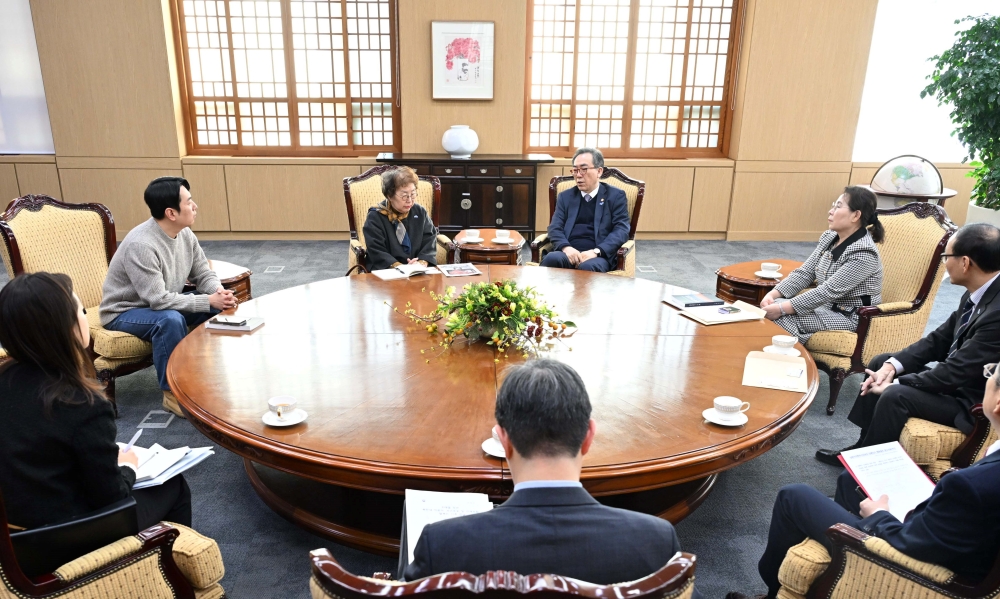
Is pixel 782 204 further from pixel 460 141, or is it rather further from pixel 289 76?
pixel 289 76

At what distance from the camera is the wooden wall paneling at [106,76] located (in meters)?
6.62

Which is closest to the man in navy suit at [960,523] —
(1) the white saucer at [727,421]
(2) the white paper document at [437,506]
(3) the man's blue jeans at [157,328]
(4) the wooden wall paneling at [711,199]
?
(1) the white saucer at [727,421]

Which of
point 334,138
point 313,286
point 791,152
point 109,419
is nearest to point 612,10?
point 791,152

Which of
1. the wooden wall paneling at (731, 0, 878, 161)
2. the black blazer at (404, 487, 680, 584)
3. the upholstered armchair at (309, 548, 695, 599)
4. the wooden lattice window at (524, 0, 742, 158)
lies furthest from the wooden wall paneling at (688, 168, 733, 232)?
the upholstered armchair at (309, 548, 695, 599)

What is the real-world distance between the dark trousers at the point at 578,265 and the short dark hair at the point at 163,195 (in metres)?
2.39

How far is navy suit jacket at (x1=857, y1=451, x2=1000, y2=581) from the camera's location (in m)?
1.52

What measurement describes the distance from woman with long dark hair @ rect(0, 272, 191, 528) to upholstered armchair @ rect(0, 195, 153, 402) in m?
1.72

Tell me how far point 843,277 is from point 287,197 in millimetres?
5480

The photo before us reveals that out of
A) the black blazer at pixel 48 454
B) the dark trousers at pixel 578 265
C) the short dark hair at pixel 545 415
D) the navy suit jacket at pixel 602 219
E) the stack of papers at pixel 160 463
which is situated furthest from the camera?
the navy suit jacket at pixel 602 219

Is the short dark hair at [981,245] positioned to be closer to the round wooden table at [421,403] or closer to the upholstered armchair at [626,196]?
the round wooden table at [421,403]

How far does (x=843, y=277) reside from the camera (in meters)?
3.58

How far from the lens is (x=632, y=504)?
8.55 feet

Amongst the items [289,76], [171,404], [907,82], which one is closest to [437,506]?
[171,404]

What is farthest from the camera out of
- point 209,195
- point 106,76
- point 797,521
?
point 209,195
